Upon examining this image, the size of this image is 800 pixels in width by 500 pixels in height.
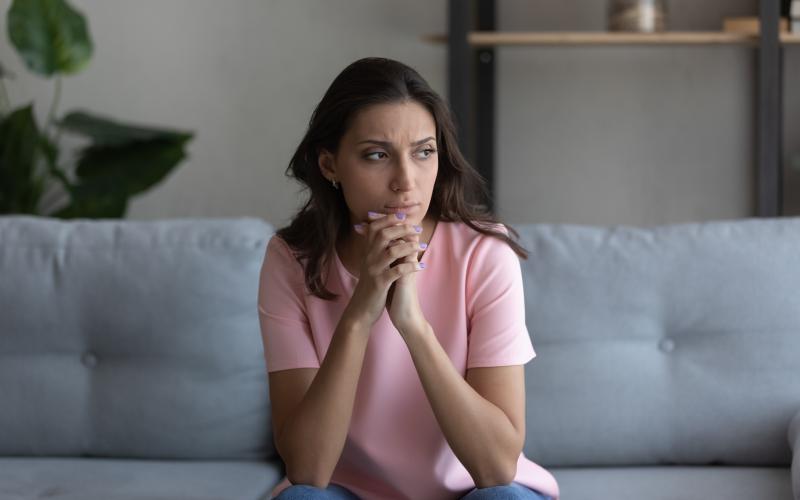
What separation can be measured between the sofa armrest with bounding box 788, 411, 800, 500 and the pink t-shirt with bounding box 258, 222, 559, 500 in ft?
1.13

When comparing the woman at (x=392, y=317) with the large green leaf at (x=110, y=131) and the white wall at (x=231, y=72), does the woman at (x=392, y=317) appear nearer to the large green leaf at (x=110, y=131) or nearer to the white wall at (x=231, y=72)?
the large green leaf at (x=110, y=131)

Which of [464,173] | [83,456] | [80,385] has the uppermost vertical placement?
[464,173]

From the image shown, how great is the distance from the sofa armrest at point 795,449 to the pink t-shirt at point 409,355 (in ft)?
1.13

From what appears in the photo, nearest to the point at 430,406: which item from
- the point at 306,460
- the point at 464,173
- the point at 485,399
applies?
the point at 485,399

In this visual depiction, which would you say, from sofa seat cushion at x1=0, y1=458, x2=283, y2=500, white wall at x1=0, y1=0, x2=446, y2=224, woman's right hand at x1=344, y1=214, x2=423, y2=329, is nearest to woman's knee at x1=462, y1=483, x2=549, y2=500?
woman's right hand at x1=344, y1=214, x2=423, y2=329

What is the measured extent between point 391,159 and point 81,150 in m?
1.68

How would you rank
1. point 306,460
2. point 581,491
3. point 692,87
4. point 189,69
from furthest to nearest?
1. point 189,69
2. point 692,87
3. point 581,491
4. point 306,460

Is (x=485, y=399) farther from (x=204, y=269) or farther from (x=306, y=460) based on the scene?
(x=204, y=269)

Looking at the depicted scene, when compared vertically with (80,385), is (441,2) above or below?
above

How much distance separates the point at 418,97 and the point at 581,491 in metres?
0.71

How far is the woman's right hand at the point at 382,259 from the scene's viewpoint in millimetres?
1308

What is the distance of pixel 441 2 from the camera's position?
2.79 metres

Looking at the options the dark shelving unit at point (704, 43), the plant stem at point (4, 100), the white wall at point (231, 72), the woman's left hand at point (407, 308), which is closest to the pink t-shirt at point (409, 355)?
the woman's left hand at point (407, 308)

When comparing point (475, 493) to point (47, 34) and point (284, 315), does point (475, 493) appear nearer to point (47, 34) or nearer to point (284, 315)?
point (284, 315)
